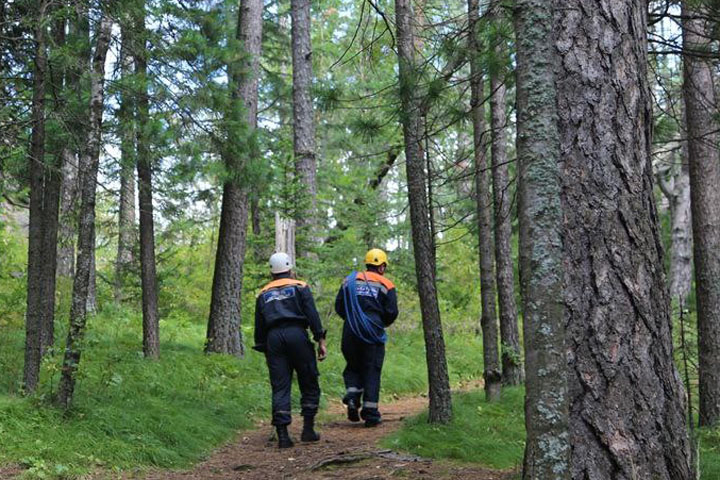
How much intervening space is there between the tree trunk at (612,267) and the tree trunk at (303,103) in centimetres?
1062

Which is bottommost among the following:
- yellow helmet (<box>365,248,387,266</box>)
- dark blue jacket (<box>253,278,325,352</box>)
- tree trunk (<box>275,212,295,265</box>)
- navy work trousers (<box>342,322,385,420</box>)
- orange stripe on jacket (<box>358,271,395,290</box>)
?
navy work trousers (<box>342,322,385,420</box>)

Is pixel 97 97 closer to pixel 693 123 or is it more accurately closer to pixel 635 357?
pixel 635 357

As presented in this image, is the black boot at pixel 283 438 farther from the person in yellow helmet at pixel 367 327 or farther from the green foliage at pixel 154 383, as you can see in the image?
the person in yellow helmet at pixel 367 327

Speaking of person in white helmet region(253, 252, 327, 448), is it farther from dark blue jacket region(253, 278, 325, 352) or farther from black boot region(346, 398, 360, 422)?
black boot region(346, 398, 360, 422)

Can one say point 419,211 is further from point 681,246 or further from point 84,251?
point 681,246

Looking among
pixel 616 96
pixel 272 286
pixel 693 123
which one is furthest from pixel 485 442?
pixel 693 123

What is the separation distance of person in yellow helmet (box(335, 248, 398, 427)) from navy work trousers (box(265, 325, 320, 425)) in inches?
32.9

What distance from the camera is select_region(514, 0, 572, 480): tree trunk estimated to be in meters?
2.81

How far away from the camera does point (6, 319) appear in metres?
11.5

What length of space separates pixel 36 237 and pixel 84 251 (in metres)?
1.20

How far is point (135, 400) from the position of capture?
746 centimetres

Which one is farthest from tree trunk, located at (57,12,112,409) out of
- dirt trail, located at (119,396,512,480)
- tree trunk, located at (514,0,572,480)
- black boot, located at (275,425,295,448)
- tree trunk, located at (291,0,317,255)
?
tree trunk, located at (291,0,317,255)

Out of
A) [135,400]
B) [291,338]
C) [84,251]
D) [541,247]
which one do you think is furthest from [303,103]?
[541,247]

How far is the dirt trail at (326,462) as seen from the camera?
17.2ft
